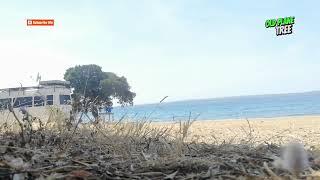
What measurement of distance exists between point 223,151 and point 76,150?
976mm

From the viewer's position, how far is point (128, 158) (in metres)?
3.04

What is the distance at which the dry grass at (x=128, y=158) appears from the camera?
252 cm

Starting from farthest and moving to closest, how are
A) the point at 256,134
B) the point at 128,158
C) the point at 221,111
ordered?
the point at 221,111
the point at 256,134
the point at 128,158

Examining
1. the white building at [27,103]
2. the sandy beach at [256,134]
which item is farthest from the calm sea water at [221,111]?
the white building at [27,103]

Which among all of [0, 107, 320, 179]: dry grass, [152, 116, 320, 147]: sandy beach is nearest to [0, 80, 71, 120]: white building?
[0, 107, 320, 179]: dry grass

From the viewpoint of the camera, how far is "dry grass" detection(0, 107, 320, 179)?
8.25 feet

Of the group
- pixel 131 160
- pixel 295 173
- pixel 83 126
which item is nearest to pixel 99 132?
pixel 83 126

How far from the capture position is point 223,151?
344 cm

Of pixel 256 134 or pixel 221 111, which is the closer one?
pixel 256 134

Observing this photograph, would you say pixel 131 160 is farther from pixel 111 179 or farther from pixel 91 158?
pixel 111 179

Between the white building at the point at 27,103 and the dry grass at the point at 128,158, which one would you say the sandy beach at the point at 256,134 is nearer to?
the dry grass at the point at 128,158

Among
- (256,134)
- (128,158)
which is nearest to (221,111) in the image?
(256,134)

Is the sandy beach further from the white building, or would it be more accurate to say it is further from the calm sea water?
the white building

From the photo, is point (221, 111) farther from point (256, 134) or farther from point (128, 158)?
point (128, 158)
